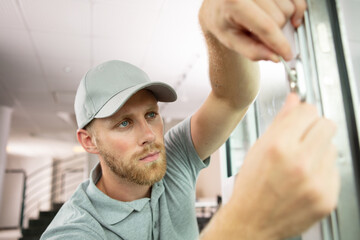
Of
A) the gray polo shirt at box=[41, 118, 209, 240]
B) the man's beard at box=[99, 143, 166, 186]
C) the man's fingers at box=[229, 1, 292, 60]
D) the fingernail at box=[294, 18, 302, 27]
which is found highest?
the fingernail at box=[294, 18, 302, 27]

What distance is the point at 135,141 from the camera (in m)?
1.02

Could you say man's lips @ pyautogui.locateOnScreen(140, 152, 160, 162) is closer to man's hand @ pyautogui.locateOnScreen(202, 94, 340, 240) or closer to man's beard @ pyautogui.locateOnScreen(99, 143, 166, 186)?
man's beard @ pyautogui.locateOnScreen(99, 143, 166, 186)

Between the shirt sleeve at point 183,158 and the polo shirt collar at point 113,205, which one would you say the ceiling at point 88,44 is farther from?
the polo shirt collar at point 113,205

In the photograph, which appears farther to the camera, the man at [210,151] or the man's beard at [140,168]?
the man's beard at [140,168]

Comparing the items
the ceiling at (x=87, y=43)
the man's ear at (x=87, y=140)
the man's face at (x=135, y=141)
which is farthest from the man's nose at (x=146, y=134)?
the ceiling at (x=87, y=43)

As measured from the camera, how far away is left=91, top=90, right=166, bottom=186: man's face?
0.99 meters

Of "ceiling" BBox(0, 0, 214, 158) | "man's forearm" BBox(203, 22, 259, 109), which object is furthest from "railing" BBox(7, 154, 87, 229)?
"man's forearm" BBox(203, 22, 259, 109)

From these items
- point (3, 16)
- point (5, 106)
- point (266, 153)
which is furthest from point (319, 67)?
point (5, 106)

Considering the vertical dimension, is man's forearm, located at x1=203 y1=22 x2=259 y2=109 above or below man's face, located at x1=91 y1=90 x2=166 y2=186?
above

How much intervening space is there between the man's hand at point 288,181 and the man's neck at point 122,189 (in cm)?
71

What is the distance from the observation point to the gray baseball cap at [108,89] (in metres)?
1.01

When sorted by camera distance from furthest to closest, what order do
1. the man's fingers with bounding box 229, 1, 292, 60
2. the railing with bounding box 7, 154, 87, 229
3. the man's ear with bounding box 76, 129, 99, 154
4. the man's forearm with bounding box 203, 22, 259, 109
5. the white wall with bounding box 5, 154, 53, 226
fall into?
the railing with bounding box 7, 154, 87, 229 < the white wall with bounding box 5, 154, 53, 226 < the man's ear with bounding box 76, 129, 99, 154 < the man's forearm with bounding box 203, 22, 259, 109 < the man's fingers with bounding box 229, 1, 292, 60

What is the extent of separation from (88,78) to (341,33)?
876mm

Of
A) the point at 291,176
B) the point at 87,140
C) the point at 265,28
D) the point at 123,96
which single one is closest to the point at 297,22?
the point at 265,28
